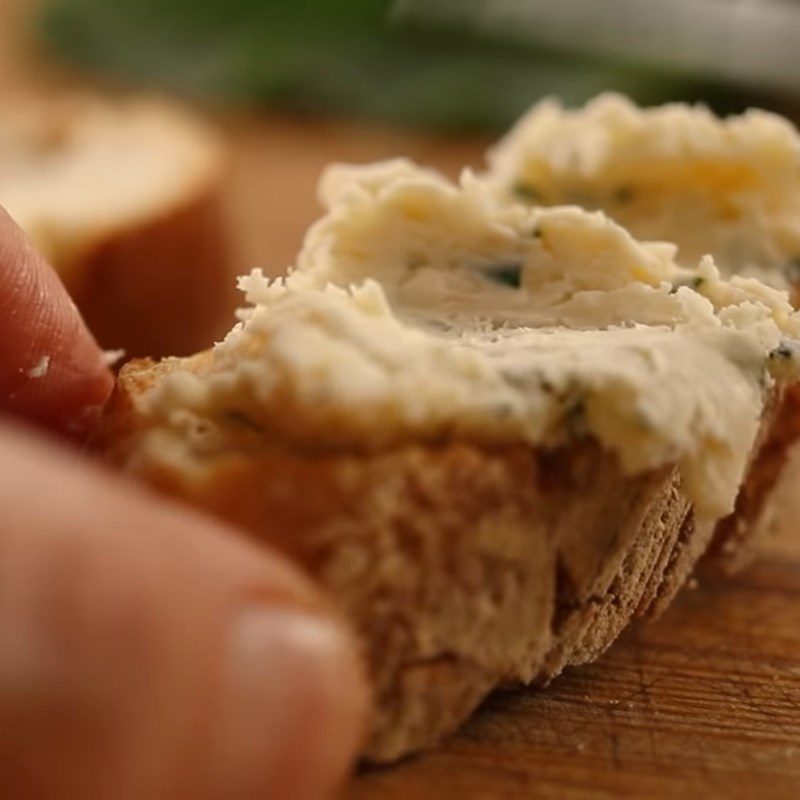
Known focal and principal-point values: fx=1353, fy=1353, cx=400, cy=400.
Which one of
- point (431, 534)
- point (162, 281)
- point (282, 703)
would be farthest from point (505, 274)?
point (162, 281)

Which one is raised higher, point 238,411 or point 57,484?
point 57,484

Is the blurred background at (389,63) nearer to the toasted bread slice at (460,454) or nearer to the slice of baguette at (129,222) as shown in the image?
the slice of baguette at (129,222)

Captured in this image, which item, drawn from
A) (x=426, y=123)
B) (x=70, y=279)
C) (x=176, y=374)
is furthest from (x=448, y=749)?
(x=426, y=123)

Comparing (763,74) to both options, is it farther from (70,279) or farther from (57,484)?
(57,484)

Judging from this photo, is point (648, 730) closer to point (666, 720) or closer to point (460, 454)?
point (666, 720)

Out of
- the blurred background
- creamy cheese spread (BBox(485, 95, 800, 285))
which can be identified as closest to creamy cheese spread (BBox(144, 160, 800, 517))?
creamy cheese spread (BBox(485, 95, 800, 285))

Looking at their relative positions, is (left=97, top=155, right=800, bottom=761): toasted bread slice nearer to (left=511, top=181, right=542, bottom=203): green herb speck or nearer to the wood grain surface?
the wood grain surface
